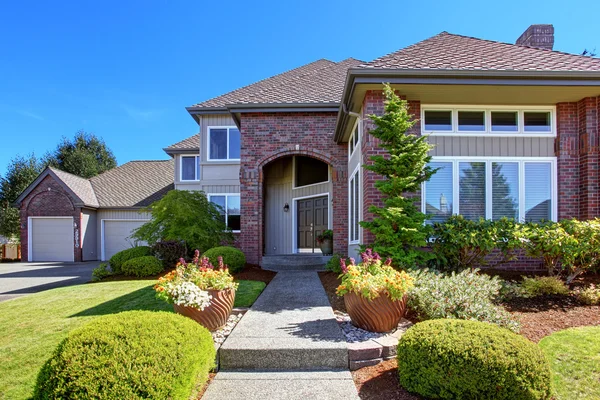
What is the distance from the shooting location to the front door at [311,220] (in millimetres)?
12422

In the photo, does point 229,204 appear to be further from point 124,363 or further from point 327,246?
point 124,363

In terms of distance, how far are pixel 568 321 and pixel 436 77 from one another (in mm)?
4835

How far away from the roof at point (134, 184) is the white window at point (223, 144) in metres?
7.84

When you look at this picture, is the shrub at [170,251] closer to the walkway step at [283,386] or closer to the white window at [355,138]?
the white window at [355,138]

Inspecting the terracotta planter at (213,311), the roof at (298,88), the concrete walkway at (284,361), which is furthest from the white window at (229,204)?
the terracotta planter at (213,311)

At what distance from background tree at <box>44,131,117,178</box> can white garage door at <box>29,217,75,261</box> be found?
15221mm

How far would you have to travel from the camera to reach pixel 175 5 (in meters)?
10.3

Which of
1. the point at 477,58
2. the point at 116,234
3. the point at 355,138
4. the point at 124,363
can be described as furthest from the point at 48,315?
the point at 116,234

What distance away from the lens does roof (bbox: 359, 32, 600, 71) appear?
721cm

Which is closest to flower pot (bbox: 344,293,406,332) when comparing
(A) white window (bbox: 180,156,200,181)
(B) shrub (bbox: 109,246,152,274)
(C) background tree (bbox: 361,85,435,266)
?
(C) background tree (bbox: 361,85,435,266)

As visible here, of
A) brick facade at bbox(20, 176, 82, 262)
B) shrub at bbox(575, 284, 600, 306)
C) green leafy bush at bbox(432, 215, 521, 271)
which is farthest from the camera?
brick facade at bbox(20, 176, 82, 262)

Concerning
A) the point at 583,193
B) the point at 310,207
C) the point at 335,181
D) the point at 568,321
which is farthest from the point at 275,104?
the point at 568,321

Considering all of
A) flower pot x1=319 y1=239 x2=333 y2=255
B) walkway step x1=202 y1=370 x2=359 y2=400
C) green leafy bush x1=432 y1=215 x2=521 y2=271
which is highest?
green leafy bush x1=432 y1=215 x2=521 y2=271

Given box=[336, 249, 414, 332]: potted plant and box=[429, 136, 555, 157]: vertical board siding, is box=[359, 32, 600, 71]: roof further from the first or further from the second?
box=[336, 249, 414, 332]: potted plant
